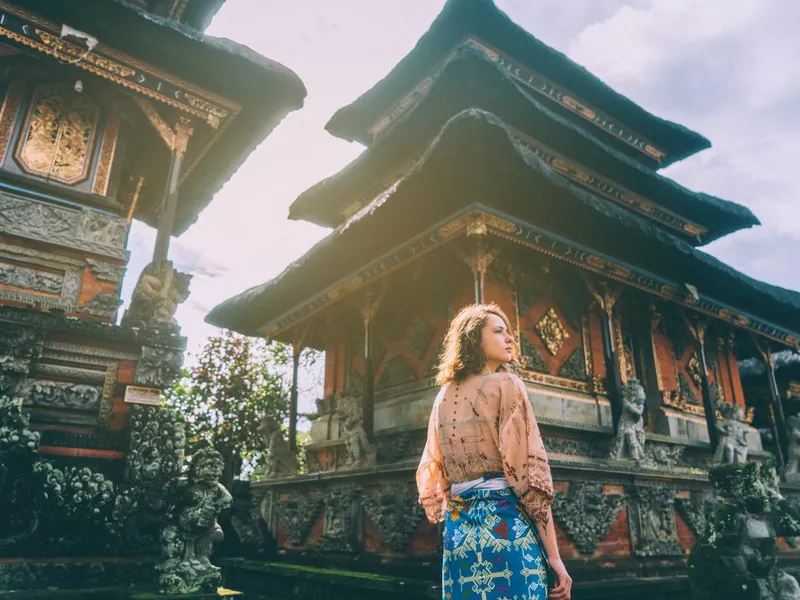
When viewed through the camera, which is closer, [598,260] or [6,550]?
[6,550]

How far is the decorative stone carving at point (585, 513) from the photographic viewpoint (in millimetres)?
7551

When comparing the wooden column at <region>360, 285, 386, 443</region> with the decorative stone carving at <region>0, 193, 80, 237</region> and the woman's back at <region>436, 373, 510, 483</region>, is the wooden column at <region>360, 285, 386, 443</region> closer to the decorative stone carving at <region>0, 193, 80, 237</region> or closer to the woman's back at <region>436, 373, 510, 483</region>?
the decorative stone carving at <region>0, 193, 80, 237</region>

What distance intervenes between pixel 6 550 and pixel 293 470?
760cm

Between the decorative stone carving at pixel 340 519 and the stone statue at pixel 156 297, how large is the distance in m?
4.33

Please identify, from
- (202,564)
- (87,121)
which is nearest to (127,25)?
(87,121)

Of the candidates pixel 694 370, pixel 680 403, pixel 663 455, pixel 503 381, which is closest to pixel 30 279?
pixel 503 381

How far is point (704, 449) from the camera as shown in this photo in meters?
11.4

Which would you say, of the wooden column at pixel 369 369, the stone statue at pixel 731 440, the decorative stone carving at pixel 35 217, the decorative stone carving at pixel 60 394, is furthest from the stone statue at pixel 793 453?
the decorative stone carving at pixel 35 217

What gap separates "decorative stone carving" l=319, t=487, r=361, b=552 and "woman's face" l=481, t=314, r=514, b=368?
7.06 meters

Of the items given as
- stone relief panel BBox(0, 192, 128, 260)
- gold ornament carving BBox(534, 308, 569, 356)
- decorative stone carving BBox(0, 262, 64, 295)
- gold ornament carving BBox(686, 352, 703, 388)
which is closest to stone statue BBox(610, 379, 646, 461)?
gold ornament carving BBox(534, 308, 569, 356)

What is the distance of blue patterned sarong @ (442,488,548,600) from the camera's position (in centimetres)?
234

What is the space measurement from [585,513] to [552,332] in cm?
341

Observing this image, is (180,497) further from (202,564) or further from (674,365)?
(674,365)

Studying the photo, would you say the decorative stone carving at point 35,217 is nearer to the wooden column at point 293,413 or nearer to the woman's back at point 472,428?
the woman's back at point 472,428
